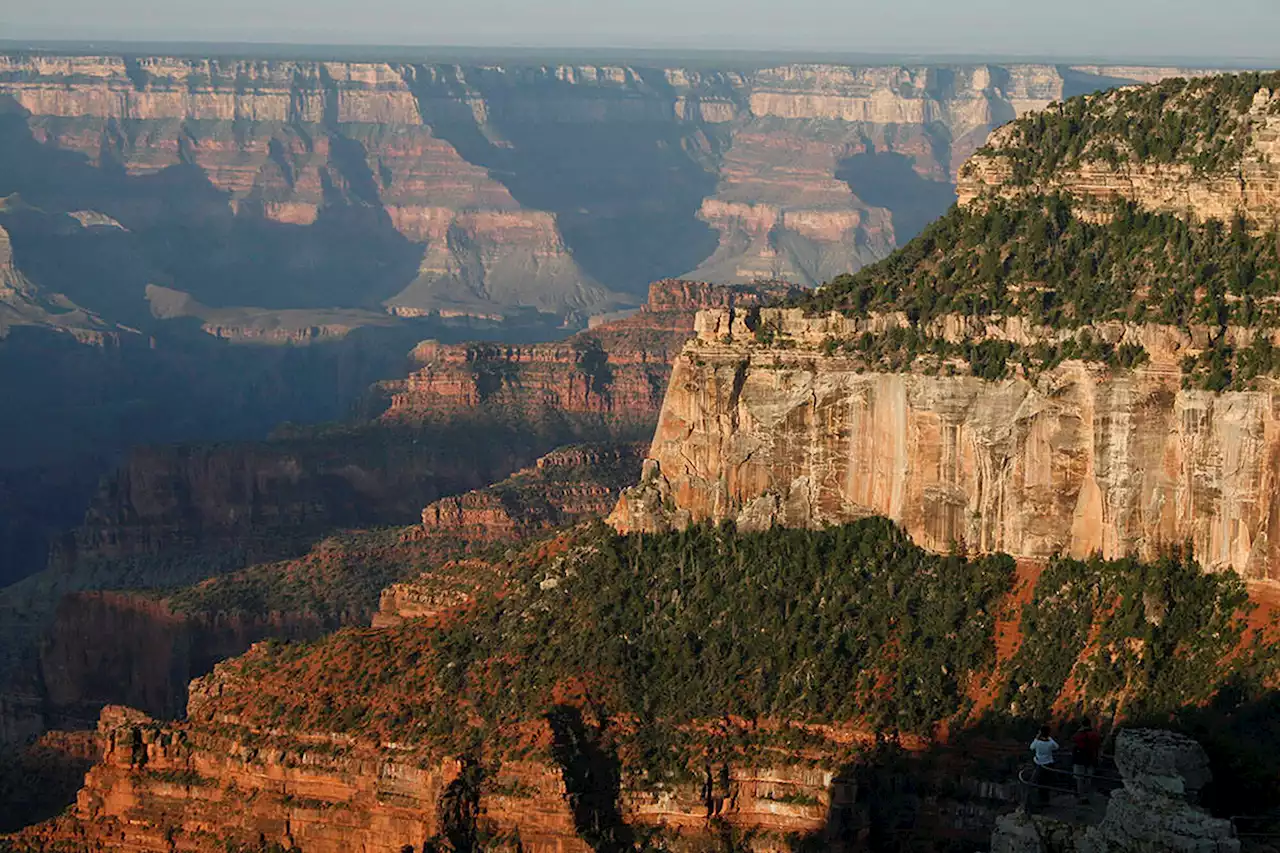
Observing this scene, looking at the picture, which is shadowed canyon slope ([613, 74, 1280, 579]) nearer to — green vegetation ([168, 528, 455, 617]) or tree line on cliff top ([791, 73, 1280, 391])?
tree line on cliff top ([791, 73, 1280, 391])

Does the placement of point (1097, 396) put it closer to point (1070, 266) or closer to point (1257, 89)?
point (1070, 266)

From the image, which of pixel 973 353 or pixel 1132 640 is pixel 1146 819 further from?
pixel 973 353

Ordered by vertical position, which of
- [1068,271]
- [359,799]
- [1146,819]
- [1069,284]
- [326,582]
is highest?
[1068,271]

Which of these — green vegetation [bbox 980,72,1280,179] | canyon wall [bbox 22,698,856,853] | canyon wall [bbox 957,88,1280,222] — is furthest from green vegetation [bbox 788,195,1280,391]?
canyon wall [bbox 22,698,856,853]

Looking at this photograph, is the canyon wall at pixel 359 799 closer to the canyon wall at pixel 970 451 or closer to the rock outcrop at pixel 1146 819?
the canyon wall at pixel 970 451

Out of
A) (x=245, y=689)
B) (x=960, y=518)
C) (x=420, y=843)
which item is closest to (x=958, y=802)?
(x=960, y=518)

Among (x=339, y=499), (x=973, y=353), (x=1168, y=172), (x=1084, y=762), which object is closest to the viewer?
(x=1084, y=762)

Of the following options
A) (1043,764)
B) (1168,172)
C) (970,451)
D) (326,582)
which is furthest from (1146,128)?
(326,582)
